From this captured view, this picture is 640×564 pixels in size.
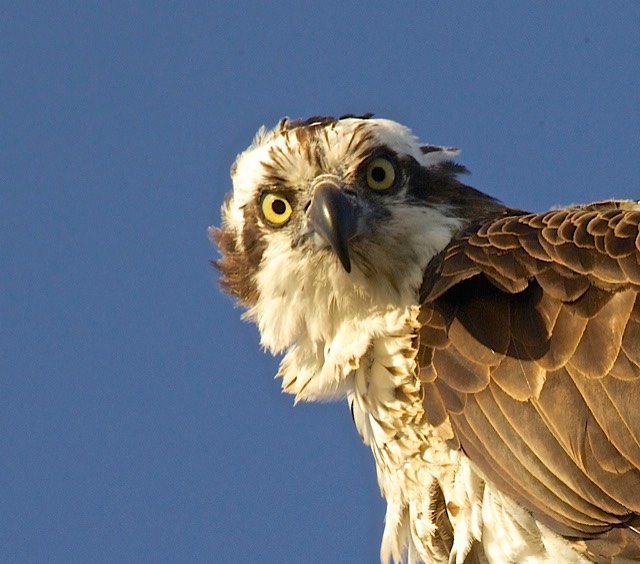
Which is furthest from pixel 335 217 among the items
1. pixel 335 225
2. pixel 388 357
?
pixel 388 357

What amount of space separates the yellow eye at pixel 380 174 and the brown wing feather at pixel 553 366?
35.4 inches

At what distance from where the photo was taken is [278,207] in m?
8.49

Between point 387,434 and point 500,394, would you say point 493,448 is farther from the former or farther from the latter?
point 387,434

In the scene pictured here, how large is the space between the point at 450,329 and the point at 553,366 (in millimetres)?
616

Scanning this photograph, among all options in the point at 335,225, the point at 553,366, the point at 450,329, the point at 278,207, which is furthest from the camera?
the point at 278,207

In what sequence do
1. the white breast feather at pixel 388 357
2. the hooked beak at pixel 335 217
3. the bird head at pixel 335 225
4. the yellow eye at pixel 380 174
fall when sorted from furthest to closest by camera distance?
the yellow eye at pixel 380 174
the bird head at pixel 335 225
the hooked beak at pixel 335 217
the white breast feather at pixel 388 357

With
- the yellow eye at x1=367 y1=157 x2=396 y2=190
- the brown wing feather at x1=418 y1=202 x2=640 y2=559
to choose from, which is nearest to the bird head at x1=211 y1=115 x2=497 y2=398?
the yellow eye at x1=367 y1=157 x2=396 y2=190

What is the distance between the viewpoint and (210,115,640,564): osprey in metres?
7.21

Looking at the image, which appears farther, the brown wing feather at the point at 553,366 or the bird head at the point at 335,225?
the bird head at the point at 335,225

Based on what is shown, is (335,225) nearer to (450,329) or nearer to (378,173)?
(378,173)

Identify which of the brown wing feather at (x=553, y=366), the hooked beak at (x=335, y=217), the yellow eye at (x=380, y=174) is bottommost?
the brown wing feather at (x=553, y=366)

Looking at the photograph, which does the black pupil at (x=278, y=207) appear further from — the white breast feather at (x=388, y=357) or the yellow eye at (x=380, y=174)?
the yellow eye at (x=380, y=174)

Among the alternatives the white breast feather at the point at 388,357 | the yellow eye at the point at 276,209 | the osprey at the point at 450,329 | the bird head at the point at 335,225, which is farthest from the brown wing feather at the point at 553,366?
the yellow eye at the point at 276,209

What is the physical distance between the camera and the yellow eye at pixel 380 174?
8453 millimetres
